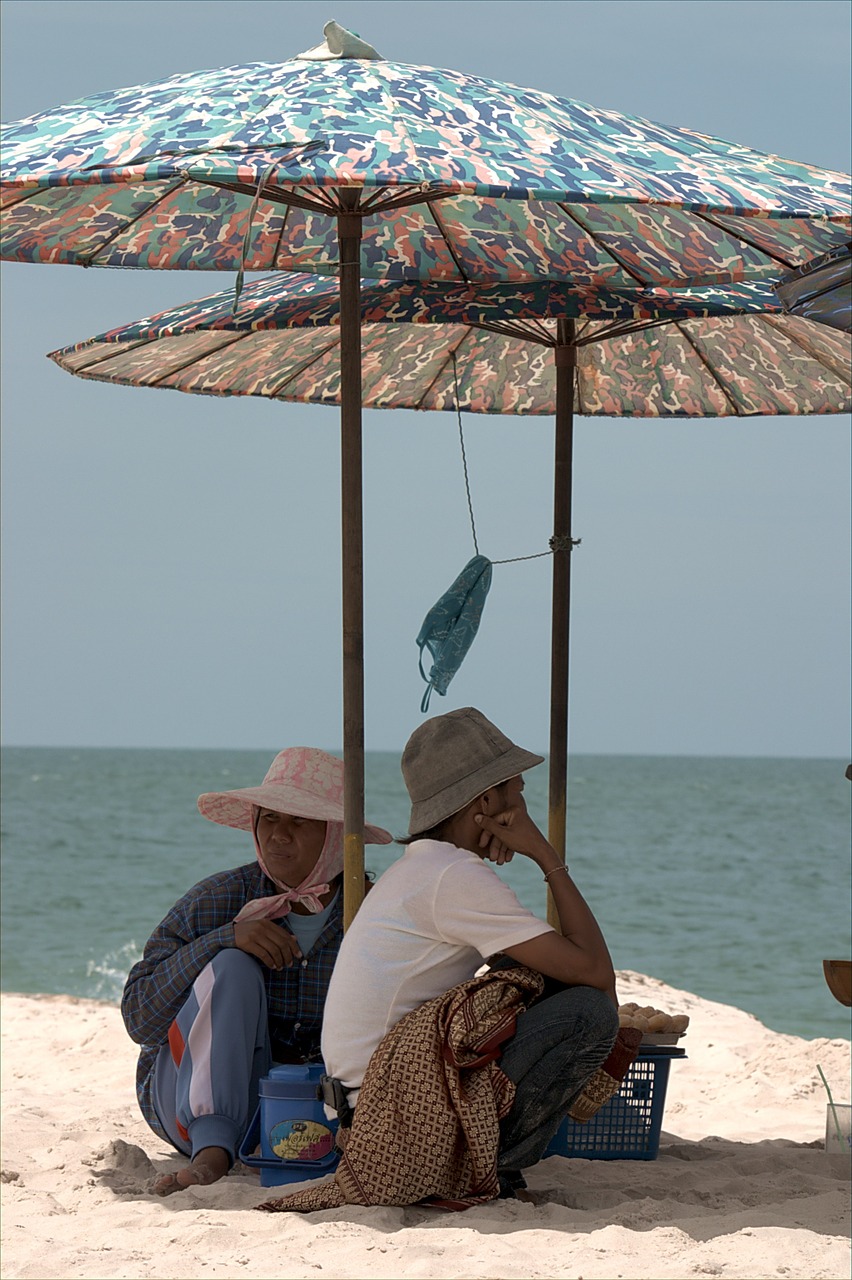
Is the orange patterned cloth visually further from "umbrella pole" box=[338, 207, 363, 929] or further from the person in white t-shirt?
"umbrella pole" box=[338, 207, 363, 929]

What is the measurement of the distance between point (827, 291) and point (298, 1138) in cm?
242

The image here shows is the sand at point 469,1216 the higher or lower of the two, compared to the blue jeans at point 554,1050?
lower

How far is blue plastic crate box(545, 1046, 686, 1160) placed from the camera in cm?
407

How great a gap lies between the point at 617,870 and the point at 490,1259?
20223 millimetres

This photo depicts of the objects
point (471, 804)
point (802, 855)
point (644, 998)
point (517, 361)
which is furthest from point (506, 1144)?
point (802, 855)

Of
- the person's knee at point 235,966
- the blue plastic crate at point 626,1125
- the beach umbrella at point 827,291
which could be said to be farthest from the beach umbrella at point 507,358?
the person's knee at point 235,966

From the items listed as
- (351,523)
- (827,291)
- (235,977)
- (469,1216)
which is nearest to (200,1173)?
(235,977)

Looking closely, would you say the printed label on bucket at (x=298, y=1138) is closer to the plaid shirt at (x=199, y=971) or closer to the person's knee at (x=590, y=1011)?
the plaid shirt at (x=199, y=971)

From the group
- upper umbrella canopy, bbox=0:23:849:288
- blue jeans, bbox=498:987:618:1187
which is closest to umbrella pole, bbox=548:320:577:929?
upper umbrella canopy, bbox=0:23:849:288

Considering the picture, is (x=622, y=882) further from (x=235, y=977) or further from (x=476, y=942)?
(x=476, y=942)

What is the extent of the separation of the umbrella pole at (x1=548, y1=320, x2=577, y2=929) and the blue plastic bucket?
1.53 m

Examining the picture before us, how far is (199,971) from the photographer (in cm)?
378

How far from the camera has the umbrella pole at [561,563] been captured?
4969 mm

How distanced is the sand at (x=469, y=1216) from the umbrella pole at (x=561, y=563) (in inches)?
48.2
